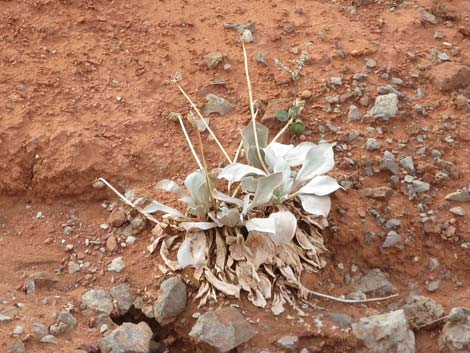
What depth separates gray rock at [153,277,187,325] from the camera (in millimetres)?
3107

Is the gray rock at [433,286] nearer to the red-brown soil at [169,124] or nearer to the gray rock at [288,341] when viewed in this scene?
the red-brown soil at [169,124]

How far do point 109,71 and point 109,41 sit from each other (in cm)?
23

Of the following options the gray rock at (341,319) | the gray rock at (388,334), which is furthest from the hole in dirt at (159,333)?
the gray rock at (388,334)

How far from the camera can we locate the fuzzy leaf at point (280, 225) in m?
3.13

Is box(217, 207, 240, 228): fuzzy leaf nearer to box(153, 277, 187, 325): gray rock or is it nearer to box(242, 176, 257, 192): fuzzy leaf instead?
box(242, 176, 257, 192): fuzzy leaf

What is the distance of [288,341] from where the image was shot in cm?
305

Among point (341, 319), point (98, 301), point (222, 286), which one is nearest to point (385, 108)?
point (341, 319)

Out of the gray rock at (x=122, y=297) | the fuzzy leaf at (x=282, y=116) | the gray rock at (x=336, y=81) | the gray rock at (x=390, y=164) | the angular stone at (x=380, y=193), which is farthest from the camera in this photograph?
the gray rock at (x=336, y=81)

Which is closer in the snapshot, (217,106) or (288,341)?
(288,341)

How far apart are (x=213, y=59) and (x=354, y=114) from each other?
0.78 meters

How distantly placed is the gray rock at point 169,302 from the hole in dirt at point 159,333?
5 centimetres

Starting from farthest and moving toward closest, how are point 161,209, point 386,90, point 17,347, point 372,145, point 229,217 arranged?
point 386,90 → point 372,145 → point 161,209 → point 229,217 → point 17,347

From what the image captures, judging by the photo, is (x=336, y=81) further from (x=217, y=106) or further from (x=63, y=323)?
(x=63, y=323)

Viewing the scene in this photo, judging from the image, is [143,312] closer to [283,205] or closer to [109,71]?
[283,205]
